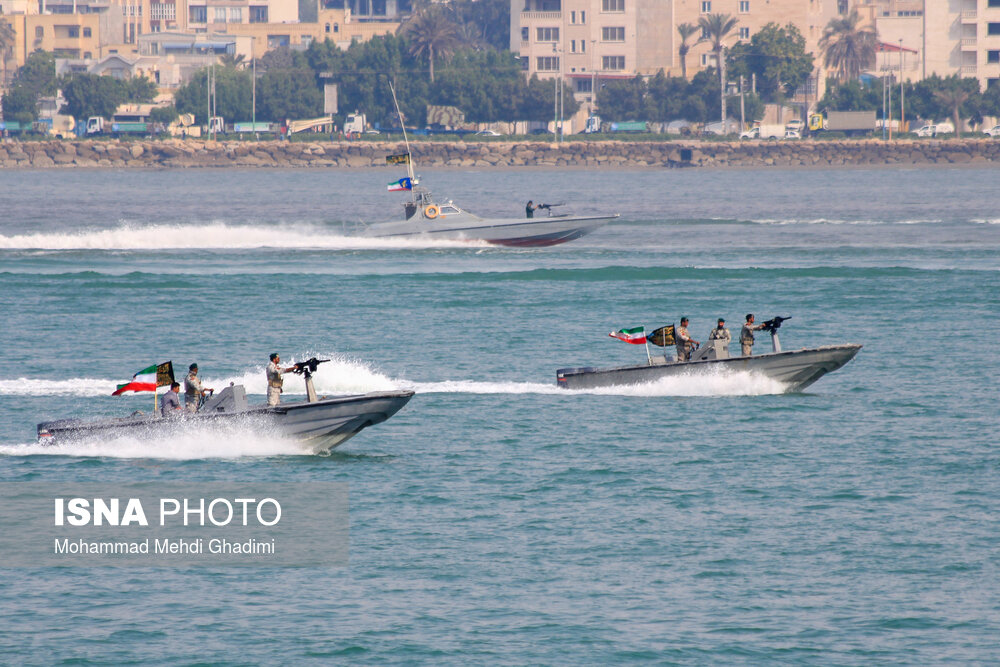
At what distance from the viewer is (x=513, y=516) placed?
28375 mm

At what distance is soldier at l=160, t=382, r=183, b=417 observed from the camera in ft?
101

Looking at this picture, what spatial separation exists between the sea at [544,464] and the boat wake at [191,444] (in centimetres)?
8

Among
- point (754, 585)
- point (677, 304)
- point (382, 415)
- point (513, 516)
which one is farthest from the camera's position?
point (677, 304)

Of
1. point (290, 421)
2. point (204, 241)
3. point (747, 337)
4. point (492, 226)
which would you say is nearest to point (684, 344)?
point (747, 337)

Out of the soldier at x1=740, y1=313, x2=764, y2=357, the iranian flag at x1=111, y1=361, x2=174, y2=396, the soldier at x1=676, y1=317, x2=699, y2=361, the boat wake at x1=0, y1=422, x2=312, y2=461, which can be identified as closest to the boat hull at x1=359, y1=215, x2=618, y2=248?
the soldier at x1=676, y1=317, x2=699, y2=361

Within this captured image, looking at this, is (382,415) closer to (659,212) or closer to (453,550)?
(453,550)

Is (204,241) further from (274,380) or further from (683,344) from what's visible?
(274,380)

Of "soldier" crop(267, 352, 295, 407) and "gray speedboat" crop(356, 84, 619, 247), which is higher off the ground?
"gray speedboat" crop(356, 84, 619, 247)

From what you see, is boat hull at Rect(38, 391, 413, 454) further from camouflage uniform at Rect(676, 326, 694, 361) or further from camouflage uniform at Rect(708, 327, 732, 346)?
camouflage uniform at Rect(708, 327, 732, 346)

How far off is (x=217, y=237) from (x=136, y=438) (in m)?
56.9

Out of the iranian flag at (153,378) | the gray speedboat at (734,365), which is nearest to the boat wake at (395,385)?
the gray speedboat at (734,365)

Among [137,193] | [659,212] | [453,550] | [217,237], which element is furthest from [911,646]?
[137,193]
